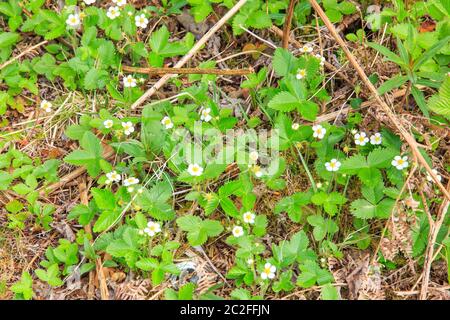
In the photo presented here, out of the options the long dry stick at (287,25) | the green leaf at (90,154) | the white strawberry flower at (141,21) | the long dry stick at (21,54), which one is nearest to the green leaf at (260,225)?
the green leaf at (90,154)

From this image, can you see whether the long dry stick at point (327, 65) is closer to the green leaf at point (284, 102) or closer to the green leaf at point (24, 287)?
the green leaf at point (284, 102)

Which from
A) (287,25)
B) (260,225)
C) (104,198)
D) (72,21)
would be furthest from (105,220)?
(287,25)

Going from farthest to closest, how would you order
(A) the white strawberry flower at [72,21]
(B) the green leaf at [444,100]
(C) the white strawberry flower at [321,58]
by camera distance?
1. (A) the white strawberry flower at [72,21]
2. (C) the white strawberry flower at [321,58]
3. (B) the green leaf at [444,100]

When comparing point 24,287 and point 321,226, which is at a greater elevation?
point 321,226

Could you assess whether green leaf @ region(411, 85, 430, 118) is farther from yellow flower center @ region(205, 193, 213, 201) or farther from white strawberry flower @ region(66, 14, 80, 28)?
white strawberry flower @ region(66, 14, 80, 28)

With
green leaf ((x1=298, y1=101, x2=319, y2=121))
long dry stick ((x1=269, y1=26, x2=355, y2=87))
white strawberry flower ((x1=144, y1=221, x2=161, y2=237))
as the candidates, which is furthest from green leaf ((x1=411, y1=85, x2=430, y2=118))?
white strawberry flower ((x1=144, y1=221, x2=161, y2=237))

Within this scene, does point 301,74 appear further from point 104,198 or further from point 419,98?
point 104,198

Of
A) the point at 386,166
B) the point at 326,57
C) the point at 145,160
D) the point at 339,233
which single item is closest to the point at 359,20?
the point at 326,57
